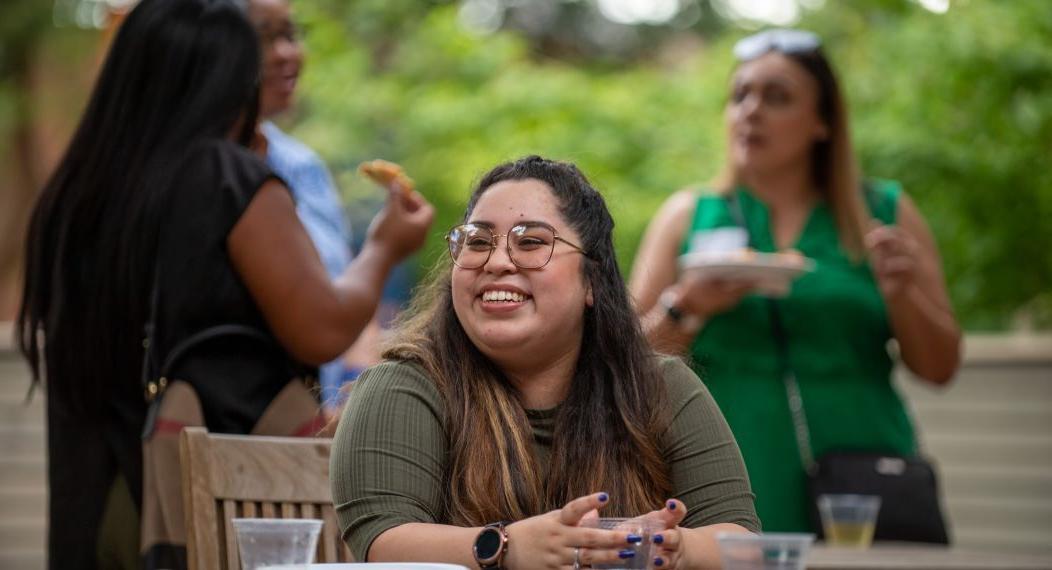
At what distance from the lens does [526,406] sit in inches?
99.1

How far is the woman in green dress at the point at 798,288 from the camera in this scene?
399 cm

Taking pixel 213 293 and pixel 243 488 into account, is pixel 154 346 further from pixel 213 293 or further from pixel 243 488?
pixel 243 488

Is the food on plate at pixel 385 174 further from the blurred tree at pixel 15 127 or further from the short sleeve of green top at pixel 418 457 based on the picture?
the blurred tree at pixel 15 127

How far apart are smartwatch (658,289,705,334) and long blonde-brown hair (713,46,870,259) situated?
416 millimetres

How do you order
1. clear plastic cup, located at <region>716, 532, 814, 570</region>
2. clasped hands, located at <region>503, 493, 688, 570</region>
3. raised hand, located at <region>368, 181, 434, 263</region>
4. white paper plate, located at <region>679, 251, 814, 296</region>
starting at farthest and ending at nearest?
white paper plate, located at <region>679, 251, 814, 296</region> → raised hand, located at <region>368, 181, 434, 263</region> → clasped hands, located at <region>503, 493, 688, 570</region> → clear plastic cup, located at <region>716, 532, 814, 570</region>

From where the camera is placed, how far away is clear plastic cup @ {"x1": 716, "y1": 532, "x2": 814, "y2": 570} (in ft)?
5.24

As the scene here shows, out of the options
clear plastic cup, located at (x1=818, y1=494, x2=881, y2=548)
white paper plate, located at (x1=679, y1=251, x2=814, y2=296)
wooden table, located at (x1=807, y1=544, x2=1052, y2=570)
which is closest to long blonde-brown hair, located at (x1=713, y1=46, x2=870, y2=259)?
white paper plate, located at (x1=679, y1=251, x2=814, y2=296)

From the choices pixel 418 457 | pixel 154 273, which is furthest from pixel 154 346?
pixel 418 457

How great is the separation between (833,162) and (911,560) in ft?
4.42

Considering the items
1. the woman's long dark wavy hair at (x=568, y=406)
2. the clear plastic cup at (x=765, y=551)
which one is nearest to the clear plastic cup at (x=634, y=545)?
the clear plastic cup at (x=765, y=551)

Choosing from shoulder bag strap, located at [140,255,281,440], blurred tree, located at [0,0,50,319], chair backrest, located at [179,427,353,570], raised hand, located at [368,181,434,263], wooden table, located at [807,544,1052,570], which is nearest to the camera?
chair backrest, located at [179,427,353,570]

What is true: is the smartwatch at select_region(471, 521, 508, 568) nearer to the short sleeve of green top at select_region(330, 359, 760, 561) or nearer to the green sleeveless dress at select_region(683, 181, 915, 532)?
the short sleeve of green top at select_region(330, 359, 760, 561)

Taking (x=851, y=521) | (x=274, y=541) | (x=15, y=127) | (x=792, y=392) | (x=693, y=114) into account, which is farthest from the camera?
(x=15, y=127)

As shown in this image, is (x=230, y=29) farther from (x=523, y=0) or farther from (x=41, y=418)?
(x=523, y=0)
